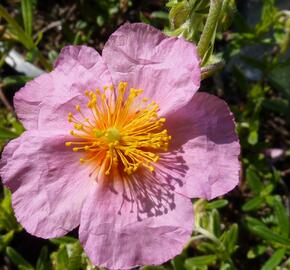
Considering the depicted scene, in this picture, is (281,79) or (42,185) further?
(281,79)

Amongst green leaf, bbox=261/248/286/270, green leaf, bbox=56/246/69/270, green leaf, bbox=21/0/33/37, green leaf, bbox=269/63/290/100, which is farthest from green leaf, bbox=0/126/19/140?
green leaf, bbox=269/63/290/100

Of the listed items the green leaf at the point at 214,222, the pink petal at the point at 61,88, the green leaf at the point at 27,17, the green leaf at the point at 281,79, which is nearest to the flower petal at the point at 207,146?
the pink petal at the point at 61,88

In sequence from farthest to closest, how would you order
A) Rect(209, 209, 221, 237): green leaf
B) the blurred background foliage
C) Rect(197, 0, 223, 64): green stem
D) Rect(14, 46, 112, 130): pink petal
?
Rect(209, 209, 221, 237): green leaf → the blurred background foliage → Rect(14, 46, 112, 130): pink petal → Rect(197, 0, 223, 64): green stem

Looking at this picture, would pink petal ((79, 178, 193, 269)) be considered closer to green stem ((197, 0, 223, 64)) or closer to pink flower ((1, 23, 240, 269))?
pink flower ((1, 23, 240, 269))

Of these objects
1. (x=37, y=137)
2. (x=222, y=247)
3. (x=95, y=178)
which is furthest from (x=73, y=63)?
(x=222, y=247)

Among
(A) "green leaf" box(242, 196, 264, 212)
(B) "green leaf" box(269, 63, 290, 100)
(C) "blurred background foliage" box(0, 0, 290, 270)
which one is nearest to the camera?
(C) "blurred background foliage" box(0, 0, 290, 270)

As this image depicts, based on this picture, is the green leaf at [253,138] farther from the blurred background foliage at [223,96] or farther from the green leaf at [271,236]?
the green leaf at [271,236]

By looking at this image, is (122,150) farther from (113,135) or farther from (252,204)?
(252,204)

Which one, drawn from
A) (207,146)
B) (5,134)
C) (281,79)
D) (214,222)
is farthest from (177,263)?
(281,79)

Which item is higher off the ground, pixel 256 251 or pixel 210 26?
pixel 210 26
